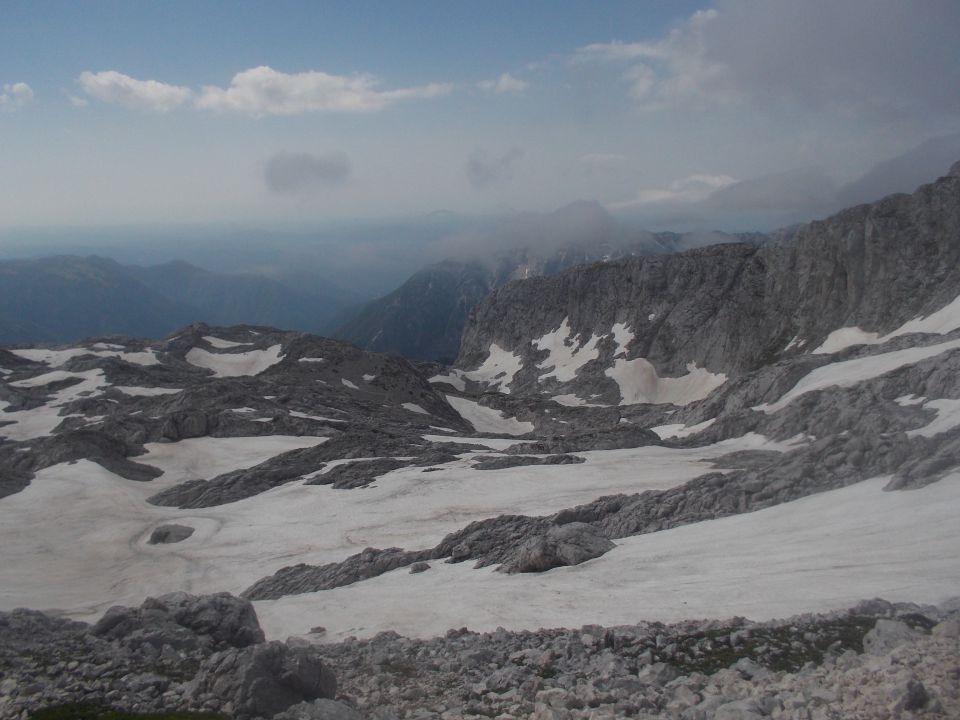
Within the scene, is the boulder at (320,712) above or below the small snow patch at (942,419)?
below

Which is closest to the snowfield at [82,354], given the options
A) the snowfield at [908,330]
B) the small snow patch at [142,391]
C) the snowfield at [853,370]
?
the small snow patch at [142,391]

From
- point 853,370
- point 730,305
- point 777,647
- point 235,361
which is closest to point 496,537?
point 777,647

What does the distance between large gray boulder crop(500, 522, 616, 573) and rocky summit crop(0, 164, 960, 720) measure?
4.9 inches

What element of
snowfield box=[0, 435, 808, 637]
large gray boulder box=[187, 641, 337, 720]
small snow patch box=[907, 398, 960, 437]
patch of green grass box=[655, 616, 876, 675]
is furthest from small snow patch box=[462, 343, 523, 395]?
large gray boulder box=[187, 641, 337, 720]

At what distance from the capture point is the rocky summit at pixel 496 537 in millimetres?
15797

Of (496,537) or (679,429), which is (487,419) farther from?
(496,537)

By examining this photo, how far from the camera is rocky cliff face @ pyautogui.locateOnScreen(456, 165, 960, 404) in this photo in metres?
124

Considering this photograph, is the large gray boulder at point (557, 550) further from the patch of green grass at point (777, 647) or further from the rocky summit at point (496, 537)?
the patch of green grass at point (777, 647)

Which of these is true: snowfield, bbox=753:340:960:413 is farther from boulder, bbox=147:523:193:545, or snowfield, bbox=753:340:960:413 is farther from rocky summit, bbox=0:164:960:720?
boulder, bbox=147:523:193:545

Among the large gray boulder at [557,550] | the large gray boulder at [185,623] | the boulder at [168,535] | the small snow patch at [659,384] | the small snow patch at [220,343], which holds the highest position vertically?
the large gray boulder at [185,623]

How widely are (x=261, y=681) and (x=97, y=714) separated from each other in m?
3.21

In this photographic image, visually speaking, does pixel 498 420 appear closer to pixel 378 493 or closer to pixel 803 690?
pixel 378 493

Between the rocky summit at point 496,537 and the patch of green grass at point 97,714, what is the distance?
0.18m

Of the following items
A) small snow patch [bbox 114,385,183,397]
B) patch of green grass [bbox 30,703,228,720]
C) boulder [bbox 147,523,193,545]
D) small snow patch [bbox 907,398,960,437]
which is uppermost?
small snow patch [bbox 907,398,960,437]
